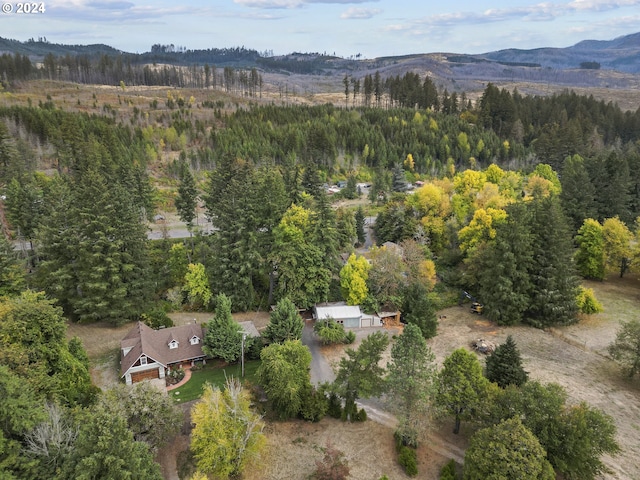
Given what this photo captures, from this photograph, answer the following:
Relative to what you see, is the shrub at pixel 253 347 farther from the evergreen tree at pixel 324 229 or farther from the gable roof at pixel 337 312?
the evergreen tree at pixel 324 229

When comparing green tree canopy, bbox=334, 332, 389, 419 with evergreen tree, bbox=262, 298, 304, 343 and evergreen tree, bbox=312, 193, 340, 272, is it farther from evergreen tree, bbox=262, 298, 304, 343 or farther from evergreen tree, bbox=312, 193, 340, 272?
evergreen tree, bbox=312, 193, 340, 272

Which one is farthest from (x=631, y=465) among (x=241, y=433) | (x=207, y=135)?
(x=207, y=135)

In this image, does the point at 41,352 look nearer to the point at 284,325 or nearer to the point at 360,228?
the point at 284,325

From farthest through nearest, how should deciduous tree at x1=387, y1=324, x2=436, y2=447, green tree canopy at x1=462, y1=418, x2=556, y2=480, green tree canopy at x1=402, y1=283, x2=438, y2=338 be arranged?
1. green tree canopy at x1=402, y1=283, x2=438, y2=338
2. deciduous tree at x1=387, y1=324, x2=436, y2=447
3. green tree canopy at x1=462, y1=418, x2=556, y2=480

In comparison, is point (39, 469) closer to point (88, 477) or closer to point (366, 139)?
point (88, 477)

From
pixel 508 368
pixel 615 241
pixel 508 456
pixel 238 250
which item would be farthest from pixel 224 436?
pixel 615 241

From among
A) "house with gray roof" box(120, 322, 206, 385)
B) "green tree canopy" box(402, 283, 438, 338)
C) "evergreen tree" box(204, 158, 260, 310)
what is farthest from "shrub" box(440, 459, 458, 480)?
"evergreen tree" box(204, 158, 260, 310)

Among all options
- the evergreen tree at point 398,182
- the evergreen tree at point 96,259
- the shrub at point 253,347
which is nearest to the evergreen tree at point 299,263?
the shrub at point 253,347
